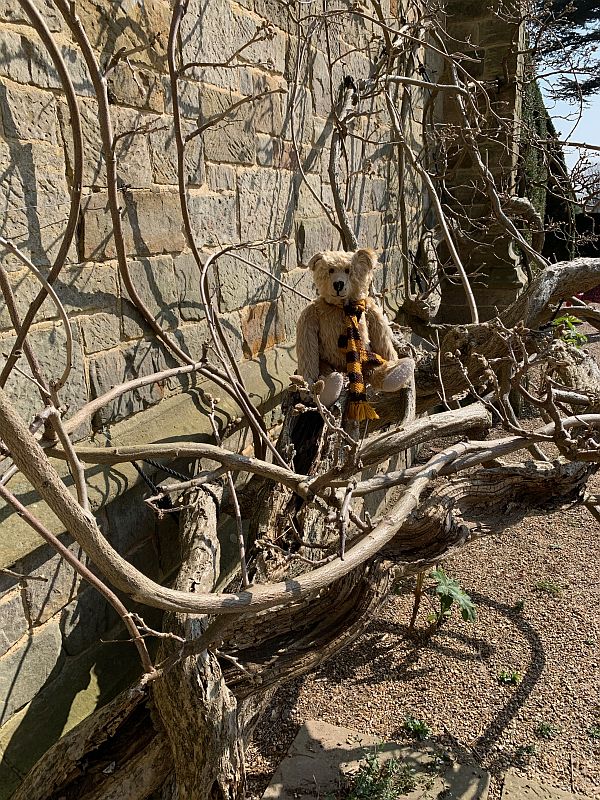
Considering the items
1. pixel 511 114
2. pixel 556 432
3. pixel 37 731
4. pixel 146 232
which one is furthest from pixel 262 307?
pixel 511 114

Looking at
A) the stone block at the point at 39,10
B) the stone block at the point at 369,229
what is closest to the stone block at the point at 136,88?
the stone block at the point at 39,10

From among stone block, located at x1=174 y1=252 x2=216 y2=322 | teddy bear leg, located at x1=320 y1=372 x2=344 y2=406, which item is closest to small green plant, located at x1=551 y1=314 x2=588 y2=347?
teddy bear leg, located at x1=320 y1=372 x2=344 y2=406

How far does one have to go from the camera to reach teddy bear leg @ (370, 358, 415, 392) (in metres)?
2.63

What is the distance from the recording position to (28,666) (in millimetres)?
2082

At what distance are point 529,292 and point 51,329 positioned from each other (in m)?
2.81

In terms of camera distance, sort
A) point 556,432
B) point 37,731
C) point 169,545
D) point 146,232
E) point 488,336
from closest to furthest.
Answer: point 37,731 < point 556,432 < point 146,232 < point 169,545 < point 488,336

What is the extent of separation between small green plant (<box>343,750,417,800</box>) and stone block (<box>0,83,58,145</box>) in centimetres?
286

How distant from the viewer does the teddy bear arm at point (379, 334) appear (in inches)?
107

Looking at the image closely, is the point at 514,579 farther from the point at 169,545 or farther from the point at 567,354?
the point at 169,545

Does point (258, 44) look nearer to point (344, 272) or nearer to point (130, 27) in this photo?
point (130, 27)

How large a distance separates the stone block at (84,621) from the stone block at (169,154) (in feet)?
5.96

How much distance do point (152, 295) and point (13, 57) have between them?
1.03 metres

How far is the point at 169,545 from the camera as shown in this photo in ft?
9.28

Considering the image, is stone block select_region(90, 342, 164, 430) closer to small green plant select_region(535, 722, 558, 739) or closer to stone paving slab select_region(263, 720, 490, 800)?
stone paving slab select_region(263, 720, 490, 800)
